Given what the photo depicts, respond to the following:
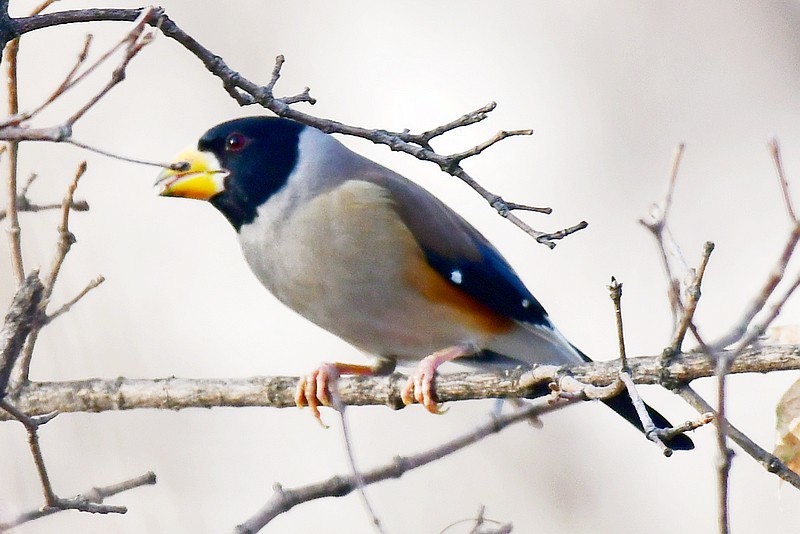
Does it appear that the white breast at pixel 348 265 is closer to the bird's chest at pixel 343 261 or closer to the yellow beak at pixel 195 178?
the bird's chest at pixel 343 261

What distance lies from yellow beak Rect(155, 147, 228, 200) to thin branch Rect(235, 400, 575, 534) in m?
1.57

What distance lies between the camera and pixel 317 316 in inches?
140

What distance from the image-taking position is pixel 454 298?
3646mm

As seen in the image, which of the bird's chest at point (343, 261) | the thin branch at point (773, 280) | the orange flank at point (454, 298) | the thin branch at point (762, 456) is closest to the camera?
the thin branch at point (773, 280)

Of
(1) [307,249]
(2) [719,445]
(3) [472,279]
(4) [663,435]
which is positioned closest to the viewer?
(2) [719,445]

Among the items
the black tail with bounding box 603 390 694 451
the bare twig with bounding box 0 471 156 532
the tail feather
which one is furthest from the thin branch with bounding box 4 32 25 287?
the black tail with bounding box 603 390 694 451

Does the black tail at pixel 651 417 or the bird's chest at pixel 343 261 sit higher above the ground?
the bird's chest at pixel 343 261

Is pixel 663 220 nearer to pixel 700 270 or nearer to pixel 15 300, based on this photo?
pixel 700 270

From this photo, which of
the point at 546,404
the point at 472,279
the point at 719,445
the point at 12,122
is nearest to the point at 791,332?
the point at 546,404

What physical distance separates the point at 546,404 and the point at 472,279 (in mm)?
1606

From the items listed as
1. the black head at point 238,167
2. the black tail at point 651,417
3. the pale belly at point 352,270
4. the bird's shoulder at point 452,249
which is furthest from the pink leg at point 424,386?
the black head at point 238,167

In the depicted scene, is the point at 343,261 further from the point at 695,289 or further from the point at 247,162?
the point at 695,289

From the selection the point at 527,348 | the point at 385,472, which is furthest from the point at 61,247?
the point at 527,348

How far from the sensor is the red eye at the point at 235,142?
3.77m
